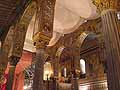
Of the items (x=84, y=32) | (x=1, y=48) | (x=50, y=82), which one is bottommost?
(x=50, y=82)

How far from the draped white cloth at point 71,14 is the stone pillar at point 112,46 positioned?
15.6 ft

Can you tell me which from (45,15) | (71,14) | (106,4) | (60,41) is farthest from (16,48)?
(106,4)

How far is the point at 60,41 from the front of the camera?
11.6 meters

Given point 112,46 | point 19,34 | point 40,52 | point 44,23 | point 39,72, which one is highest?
point 19,34

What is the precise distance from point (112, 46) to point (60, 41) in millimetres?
8138

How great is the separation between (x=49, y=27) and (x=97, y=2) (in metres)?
2.26

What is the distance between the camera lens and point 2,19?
8750mm

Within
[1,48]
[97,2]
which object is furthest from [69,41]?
[97,2]

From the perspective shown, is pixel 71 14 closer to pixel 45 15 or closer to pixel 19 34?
pixel 19 34

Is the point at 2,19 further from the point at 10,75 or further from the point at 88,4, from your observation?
the point at 88,4

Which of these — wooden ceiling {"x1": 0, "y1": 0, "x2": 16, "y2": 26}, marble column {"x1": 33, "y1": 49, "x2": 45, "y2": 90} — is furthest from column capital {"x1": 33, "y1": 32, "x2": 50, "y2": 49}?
wooden ceiling {"x1": 0, "y1": 0, "x2": 16, "y2": 26}

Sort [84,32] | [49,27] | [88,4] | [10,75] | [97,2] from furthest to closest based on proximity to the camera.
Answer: [84,32]
[88,4]
[10,75]
[49,27]
[97,2]

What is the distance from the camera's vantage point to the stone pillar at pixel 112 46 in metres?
3.21

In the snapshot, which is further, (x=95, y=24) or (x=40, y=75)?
(x=95, y=24)
